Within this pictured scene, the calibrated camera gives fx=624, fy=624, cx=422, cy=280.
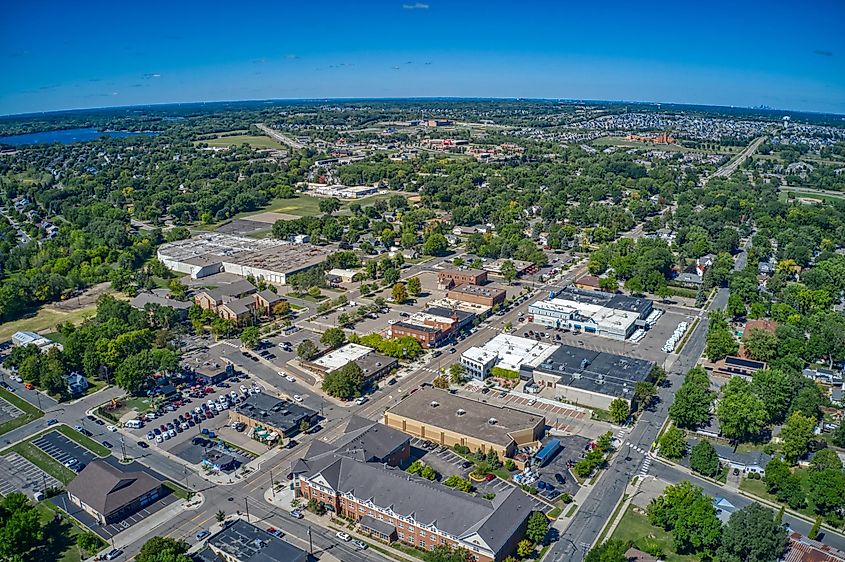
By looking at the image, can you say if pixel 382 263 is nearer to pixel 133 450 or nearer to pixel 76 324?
pixel 76 324

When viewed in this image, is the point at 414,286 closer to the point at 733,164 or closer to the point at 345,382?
the point at 345,382

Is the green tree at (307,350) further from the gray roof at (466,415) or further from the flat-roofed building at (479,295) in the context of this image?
the flat-roofed building at (479,295)

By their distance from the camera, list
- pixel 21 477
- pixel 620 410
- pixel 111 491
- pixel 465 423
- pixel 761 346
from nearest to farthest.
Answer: pixel 111 491 < pixel 21 477 < pixel 465 423 < pixel 620 410 < pixel 761 346

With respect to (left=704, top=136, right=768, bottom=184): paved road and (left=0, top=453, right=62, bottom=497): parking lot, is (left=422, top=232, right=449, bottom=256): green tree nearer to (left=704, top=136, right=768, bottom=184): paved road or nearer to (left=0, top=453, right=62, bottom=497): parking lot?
(left=0, top=453, right=62, bottom=497): parking lot

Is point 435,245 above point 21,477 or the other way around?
above

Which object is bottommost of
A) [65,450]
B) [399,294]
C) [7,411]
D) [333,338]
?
[65,450]

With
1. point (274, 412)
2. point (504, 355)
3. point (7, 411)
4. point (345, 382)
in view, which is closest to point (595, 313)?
point (504, 355)

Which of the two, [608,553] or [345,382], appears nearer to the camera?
[608,553]
